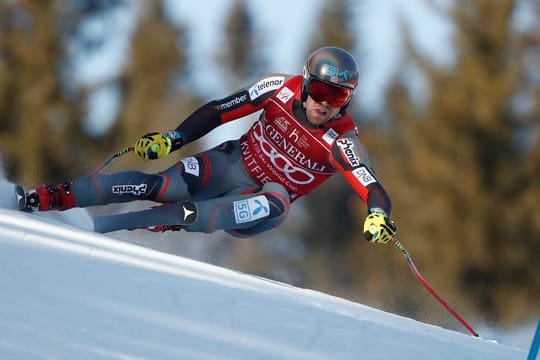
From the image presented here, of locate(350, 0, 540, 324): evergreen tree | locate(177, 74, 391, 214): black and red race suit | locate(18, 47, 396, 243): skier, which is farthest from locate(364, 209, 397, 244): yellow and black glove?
locate(350, 0, 540, 324): evergreen tree

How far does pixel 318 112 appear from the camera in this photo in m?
6.81

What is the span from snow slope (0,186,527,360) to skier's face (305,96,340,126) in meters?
1.50

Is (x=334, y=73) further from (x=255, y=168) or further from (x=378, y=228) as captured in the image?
(x=378, y=228)

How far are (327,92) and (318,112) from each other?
0.47 feet

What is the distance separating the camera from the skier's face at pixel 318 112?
679cm

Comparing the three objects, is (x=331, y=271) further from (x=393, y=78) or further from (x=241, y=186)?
(x=241, y=186)

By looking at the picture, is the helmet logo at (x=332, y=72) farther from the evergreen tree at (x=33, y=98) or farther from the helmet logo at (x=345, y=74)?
the evergreen tree at (x=33, y=98)

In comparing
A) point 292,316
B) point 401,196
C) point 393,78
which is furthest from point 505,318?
point 292,316

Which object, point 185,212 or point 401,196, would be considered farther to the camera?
point 401,196

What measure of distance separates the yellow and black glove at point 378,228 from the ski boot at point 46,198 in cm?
172

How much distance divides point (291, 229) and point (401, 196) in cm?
668

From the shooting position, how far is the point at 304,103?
22.6 ft

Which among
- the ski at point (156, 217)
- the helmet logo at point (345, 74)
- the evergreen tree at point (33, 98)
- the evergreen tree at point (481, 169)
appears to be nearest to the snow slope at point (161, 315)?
the ski at point (156, 217)

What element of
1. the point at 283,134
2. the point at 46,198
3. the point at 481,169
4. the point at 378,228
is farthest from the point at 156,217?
the point at 481,169
